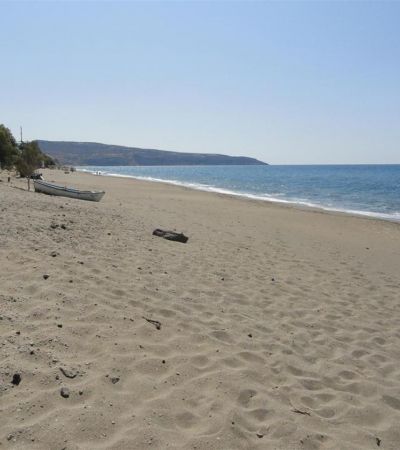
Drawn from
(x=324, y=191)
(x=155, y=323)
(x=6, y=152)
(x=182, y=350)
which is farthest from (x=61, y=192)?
(x=324, y=191)

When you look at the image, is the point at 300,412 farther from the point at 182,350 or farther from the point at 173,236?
the point at 173,236

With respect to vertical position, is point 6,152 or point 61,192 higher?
point 6,152

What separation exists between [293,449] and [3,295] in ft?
11.4

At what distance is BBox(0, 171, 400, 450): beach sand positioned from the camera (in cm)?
327

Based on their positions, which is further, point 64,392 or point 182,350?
point 182,350

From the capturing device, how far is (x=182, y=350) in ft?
14.7

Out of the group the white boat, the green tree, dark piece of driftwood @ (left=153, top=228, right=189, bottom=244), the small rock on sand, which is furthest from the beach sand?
the green tree

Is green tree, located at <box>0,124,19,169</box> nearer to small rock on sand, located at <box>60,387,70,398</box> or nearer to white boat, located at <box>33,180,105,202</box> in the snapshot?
white boat, located at <box>33,180,105,202</box>

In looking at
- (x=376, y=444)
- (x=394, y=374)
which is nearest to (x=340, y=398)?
(x=376, y=444)

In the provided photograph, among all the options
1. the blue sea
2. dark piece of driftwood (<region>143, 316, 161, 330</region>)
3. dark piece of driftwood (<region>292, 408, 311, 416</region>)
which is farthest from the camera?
the blue sea

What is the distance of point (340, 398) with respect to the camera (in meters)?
4.06

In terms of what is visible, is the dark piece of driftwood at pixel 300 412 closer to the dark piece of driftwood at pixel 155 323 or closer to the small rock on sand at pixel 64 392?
the dark piece of driftwood at pixel 155 323

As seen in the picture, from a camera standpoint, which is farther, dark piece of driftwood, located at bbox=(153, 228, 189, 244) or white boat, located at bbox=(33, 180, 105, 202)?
white boat, located at bbox=(33, 180, 105, 202)

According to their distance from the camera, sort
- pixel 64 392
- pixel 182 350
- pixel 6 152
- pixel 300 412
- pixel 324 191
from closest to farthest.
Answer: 1. pixel 64 392
2. pixel 300 412
3. pixel 182 350
4. pixel 6 152
5. pixel 324 191
